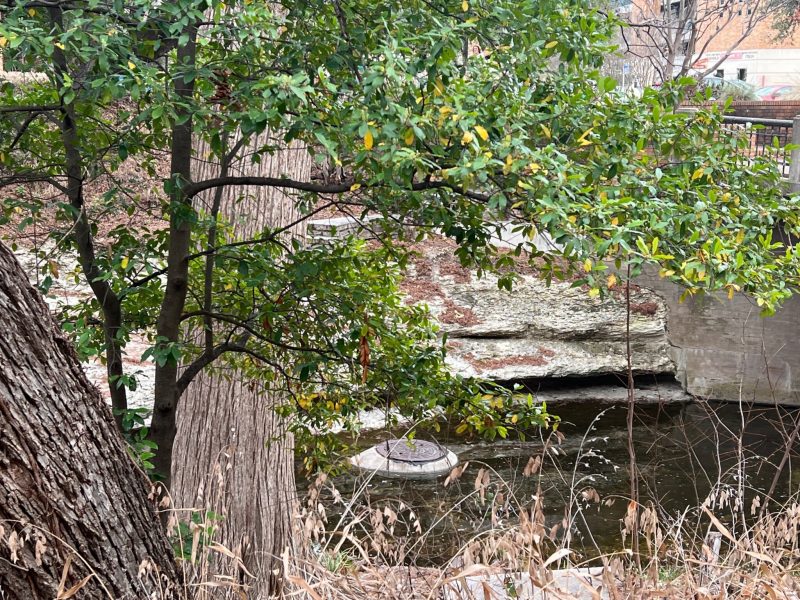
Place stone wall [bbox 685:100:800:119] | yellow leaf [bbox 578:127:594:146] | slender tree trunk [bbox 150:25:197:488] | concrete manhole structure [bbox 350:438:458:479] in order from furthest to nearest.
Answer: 1. stone wall [bbox 685:100:800:119]
2. concrete manhole structure [bbox 350:438:458:479]
3. slender tree trunk [bbox 150:25:197:488]
4. yellow leaf [bbox 578:127:594:146]

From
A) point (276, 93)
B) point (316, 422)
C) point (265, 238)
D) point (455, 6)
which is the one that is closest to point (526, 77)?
point (455, 6)

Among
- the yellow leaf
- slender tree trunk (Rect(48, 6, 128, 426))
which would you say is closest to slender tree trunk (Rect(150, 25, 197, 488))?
slender tree trunk (Rect(48, 6, 128, 426))

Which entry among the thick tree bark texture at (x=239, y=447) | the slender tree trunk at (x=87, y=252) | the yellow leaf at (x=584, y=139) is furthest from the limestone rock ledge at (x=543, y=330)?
the yellow leaf at (x=584, y=139)

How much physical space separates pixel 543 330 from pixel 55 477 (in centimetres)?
1232

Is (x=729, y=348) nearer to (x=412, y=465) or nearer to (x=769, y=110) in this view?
(x=412, y=465)

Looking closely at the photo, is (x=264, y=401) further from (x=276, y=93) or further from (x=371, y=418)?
(x=371, y=418)

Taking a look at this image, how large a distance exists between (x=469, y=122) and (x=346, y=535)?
1.40m

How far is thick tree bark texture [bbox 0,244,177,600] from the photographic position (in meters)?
2.29

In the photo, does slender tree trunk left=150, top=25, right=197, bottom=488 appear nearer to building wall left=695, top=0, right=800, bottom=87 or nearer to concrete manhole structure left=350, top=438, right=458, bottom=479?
concrete manhole structure left=350, top=438, right=458, bottom=479

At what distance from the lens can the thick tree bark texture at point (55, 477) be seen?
7.50 feet

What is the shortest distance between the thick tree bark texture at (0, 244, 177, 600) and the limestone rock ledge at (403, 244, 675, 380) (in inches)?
414

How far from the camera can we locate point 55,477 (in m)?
2.39

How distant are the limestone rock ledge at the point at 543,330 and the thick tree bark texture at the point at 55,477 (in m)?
10.5

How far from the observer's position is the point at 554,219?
280 cm
